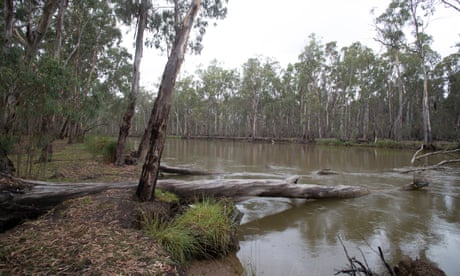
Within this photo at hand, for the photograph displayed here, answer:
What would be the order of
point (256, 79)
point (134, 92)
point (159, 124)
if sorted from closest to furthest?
1. point (159, 124)
2. point (134, 92)
3. point (256, 79)

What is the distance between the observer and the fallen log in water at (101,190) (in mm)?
3555

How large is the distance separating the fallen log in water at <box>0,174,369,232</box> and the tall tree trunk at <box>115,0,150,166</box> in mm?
4803

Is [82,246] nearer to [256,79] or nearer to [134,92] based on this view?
[134,92]

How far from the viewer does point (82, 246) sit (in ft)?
8.83

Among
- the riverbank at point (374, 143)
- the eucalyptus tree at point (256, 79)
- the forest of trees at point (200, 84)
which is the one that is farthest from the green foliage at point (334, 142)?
the eucalyptus tree at point (256, 79)

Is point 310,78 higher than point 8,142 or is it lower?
higher

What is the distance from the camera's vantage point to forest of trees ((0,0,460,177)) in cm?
507

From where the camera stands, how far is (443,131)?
111 feet

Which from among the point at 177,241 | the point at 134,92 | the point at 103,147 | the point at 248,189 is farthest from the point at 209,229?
the point at 103,147

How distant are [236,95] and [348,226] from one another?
151 ft

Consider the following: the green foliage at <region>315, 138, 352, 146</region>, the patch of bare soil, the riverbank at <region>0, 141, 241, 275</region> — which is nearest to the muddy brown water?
the riverbank at <region>0, 141, 241, 275</region>

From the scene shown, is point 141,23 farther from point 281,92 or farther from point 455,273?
point 281,92

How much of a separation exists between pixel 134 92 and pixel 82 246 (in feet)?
26.1

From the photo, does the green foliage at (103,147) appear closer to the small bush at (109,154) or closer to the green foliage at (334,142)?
the small bush at (109,154)
